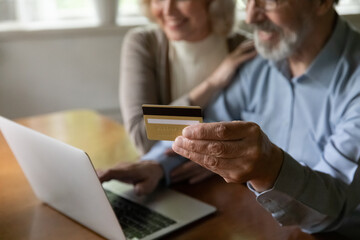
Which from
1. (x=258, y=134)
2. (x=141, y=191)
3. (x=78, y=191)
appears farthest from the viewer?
(x=141, y=191)

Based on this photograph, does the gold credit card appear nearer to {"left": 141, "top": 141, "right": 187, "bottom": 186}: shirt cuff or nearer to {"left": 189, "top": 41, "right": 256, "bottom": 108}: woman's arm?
{"left": 141, "top": 141, "right": 187, "bottom": 186}: shirt cuff

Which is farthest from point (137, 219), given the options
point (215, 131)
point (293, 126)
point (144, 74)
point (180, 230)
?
point (144, 74)

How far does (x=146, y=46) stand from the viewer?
173cm

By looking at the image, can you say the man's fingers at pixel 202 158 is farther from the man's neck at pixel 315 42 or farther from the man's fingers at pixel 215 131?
the man's neck at pixel 315 42

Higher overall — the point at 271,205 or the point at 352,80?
the point at 352,80

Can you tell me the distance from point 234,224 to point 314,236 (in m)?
0.16

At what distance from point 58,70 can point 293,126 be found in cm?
178

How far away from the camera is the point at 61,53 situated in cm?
270

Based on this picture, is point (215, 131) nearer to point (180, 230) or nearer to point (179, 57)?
point (180, 230)

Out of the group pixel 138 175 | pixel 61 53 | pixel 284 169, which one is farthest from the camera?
pixel 61 53

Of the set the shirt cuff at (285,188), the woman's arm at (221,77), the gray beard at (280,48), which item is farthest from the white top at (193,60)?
the shirt cuff at (285,188)

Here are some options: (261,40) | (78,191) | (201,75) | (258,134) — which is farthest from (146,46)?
(258,134)

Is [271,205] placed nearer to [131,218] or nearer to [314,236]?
[314,236]

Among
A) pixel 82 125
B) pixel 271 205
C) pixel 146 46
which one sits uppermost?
pixel 146 46
